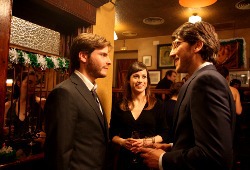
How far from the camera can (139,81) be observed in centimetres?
257

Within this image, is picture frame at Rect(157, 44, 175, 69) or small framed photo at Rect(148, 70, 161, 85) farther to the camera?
small framed photo at Rect(148, 70, 161, 85)

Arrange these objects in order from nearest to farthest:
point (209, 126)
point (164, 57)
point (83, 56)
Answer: point (209, 126) < point (83, 56) < point (164, 57)

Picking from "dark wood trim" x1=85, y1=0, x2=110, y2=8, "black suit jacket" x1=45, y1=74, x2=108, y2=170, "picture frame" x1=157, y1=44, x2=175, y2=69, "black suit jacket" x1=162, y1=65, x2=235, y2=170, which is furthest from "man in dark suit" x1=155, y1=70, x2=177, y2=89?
"black suit jacket" x1=162, y1=65, x2=235, y2=170

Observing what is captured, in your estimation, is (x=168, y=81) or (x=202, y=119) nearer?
(x=202, y=119)

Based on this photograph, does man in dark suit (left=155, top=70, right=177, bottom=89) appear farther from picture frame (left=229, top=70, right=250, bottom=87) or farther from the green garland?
the green garland

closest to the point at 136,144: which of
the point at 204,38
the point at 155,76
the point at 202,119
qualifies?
the point at 202,119

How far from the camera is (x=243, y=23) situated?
6668 mm

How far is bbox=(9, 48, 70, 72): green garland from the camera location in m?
1.86

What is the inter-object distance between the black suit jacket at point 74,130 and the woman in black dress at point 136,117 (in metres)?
0.60

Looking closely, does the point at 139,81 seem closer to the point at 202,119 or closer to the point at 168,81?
the point at 202,119

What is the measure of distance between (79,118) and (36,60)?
A: 2.65 feet

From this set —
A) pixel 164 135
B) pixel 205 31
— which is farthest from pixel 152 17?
pixel 205 31

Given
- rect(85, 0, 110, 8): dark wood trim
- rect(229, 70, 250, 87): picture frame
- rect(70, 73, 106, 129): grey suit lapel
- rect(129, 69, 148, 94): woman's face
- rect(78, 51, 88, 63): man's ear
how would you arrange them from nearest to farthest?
1. rect(70, 73, 106, 129): grey suit lapel
2. rect(78, 51, 88, 63): man's ear
3. rect(85, 0, 110, 8): dark wood trim
4. rect(129, 69, 148, 94): woman's face
5. rect(229, 70, 250, 87): picture frame

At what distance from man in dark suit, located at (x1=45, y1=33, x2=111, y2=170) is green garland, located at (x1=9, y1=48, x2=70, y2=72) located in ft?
1.24
